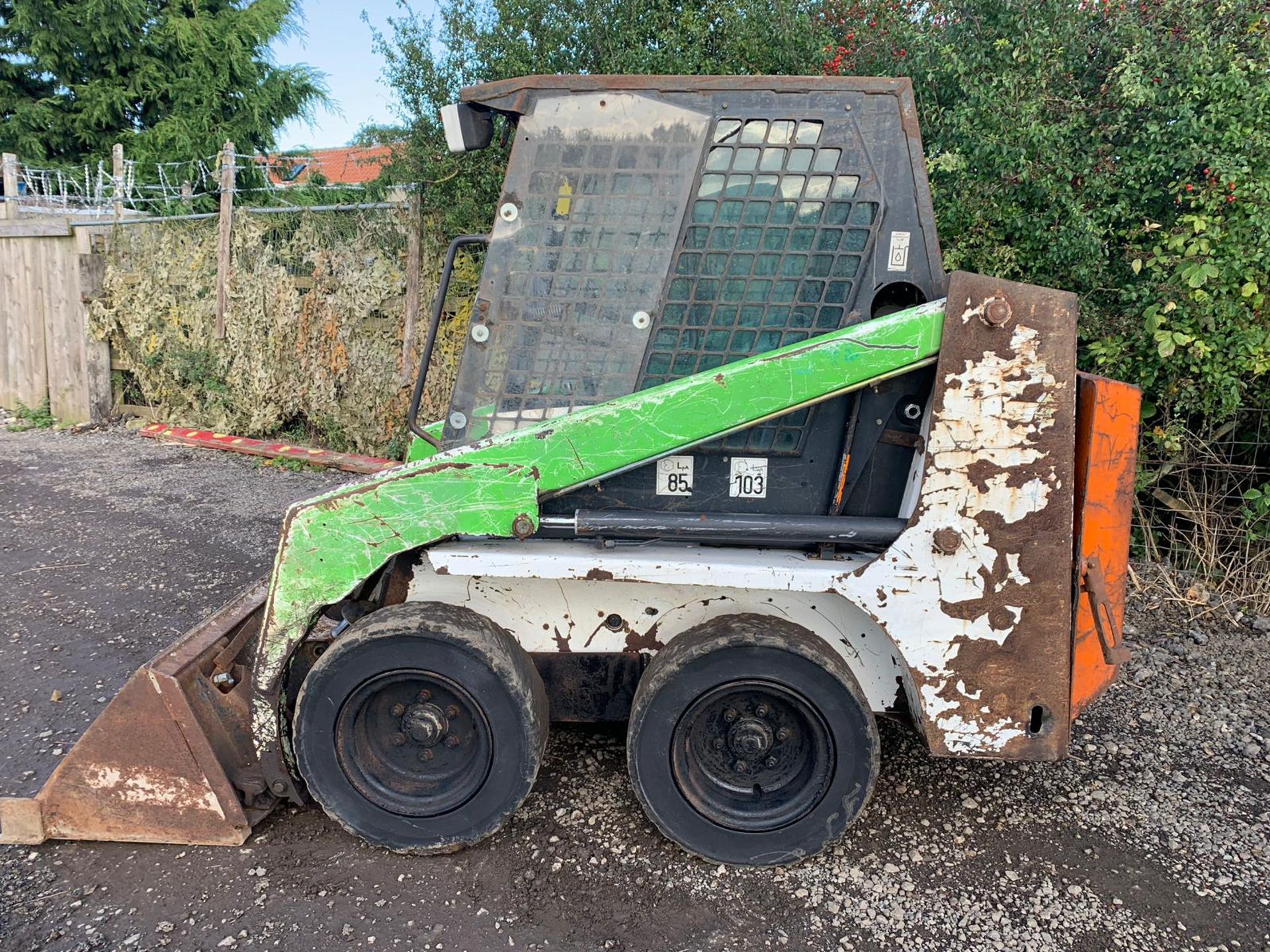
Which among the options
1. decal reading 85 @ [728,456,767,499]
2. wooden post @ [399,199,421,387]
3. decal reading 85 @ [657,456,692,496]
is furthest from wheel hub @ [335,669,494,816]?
wooden post @ [399,199,421,387]

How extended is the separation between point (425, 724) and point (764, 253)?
192 cm

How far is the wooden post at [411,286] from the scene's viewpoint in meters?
7.89

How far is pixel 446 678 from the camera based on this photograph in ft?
9.25

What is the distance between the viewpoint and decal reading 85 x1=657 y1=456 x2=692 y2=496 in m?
2.97

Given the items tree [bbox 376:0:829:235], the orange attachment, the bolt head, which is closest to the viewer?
the bolt head

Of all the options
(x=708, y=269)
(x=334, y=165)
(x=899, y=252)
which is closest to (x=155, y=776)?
(x=708, y=269)

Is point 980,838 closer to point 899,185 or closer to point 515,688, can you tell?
point 515,688

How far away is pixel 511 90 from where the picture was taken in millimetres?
2965

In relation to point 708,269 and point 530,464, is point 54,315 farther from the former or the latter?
point 708,269

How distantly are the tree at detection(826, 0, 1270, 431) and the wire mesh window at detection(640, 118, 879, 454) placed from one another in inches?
110

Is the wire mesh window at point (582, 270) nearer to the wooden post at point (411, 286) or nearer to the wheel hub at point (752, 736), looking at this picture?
the wheel hub at point (752, 736)

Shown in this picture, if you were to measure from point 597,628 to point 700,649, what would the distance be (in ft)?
1.48

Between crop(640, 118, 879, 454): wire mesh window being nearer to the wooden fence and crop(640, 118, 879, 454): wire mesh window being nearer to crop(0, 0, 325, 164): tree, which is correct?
the wooden fence

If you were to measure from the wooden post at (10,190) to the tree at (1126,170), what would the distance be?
10.8 meters
